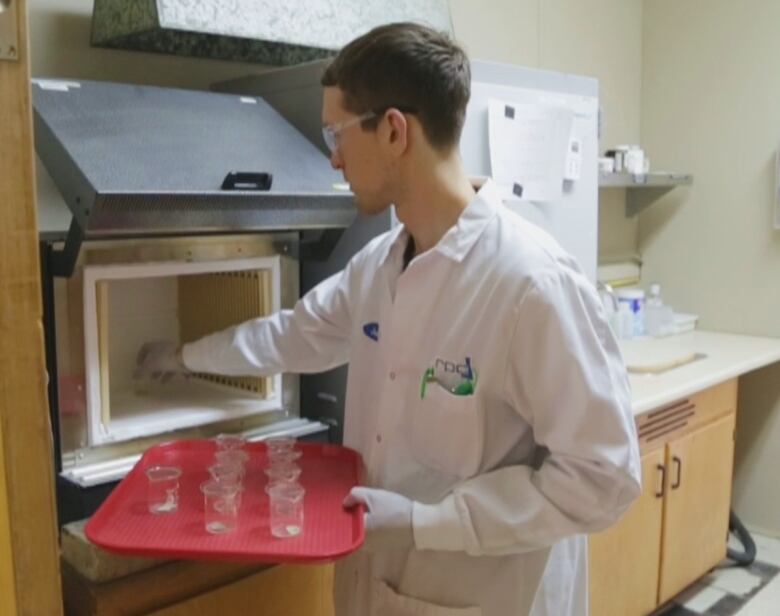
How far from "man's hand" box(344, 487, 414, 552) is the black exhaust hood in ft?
1.74

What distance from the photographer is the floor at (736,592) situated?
263cm

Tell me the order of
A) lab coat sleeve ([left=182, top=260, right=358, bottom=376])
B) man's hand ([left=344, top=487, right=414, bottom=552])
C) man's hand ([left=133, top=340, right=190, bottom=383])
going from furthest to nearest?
man's hand ([left=133, top=340, right=190, bottom=383])
lab coat sleeve ([left=182, top=260, right=358, bottom=376])
man's hand ([left=344, top=487, right=414, bottom=552])

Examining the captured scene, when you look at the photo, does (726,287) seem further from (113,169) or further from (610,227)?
(113,169)

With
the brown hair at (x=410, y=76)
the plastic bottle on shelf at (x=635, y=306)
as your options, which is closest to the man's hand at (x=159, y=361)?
the brown hair at (x=410, y=76)

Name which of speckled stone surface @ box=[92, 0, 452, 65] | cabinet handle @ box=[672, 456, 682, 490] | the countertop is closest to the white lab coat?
speckled stone surface @ box=[92, 0, 452, 65]

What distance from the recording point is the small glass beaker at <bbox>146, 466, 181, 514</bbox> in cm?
115

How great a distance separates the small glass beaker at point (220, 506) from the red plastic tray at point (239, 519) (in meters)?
0.01

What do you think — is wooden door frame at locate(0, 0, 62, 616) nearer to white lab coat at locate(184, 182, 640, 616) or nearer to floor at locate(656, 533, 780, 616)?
white lab coat at locate(184, 182, 640, 616)

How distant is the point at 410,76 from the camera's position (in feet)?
→ 3.82

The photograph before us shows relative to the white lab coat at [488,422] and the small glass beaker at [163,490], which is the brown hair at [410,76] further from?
the small glass beaker at [163,490]

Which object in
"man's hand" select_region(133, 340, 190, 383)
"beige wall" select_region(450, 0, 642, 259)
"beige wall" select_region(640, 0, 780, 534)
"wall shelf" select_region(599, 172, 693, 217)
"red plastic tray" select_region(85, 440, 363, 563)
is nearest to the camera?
"red plastic tray" select_region(85, 440, 363, 563)

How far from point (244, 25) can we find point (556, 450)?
1.10 m

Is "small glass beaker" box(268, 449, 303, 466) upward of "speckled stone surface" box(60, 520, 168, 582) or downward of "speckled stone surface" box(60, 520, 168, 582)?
upward

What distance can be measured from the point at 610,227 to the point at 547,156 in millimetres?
1591
